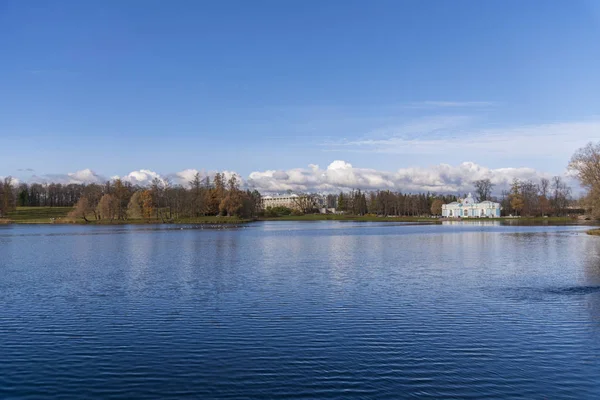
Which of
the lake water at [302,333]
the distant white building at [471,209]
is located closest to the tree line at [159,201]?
the distant white building at [471,209]

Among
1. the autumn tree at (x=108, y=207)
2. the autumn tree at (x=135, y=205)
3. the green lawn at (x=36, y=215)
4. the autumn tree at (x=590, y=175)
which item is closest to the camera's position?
the autumn tree at (x=590, y=175)

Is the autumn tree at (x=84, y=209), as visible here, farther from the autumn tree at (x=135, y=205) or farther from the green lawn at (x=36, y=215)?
the green lawn at (x=36, y=215)

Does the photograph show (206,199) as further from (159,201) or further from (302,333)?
(302,333)

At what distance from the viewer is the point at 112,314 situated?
54.7 feet

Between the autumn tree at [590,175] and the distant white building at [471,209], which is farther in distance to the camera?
the distant white building at [471,209]

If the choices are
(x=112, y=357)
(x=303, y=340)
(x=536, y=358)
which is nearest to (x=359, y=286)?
(x=303, y=340)

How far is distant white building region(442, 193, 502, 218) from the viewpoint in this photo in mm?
148125

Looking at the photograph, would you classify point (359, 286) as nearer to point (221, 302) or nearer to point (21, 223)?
point (221, 302)

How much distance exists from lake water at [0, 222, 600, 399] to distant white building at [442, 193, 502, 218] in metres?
127

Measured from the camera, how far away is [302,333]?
14.2 m

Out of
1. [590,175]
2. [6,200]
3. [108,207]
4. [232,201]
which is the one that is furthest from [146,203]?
[590,175]

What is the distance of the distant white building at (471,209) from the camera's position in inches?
5832

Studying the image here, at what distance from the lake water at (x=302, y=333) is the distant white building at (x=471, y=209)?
416ft

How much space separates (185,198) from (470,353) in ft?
351
